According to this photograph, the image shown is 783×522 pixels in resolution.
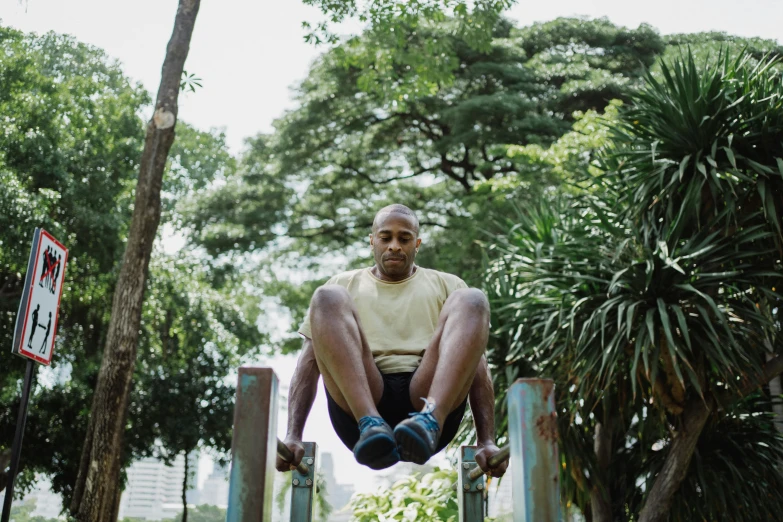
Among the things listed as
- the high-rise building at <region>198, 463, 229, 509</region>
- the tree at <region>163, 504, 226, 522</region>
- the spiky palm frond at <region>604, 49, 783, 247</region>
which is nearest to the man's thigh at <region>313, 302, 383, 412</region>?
the spiky palm frond at <region>604, 49, 783, 247</region>

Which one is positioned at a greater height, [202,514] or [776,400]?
[776,400]

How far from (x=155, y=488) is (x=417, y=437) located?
15.9 metres

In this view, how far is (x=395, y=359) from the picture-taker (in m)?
2.68

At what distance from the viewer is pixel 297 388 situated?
8.96ft

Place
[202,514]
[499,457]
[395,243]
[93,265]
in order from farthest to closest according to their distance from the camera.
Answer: [202,514] → [93,265] → [395,243] → [499,457]

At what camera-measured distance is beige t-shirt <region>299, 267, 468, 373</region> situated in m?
2.71

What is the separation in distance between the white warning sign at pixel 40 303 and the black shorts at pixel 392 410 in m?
1.84

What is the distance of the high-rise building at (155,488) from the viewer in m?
15.8

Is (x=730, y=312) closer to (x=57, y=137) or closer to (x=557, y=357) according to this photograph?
(x=557, y=357)

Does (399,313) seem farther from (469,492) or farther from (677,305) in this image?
(677,305)

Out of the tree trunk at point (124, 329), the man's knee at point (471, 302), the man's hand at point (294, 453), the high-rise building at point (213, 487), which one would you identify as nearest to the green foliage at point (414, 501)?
the tree trunk at point (124, 329)

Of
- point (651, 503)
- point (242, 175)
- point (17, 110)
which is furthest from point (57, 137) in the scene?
point (651, 503)

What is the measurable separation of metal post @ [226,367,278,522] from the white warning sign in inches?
90.3

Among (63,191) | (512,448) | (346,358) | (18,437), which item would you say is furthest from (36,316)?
(63,191)
